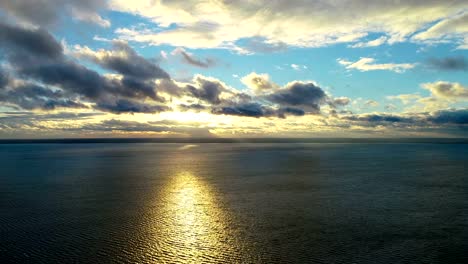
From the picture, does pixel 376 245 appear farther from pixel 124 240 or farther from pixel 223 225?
pixel 124 240

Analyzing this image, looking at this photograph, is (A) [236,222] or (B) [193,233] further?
(A) [236,222]

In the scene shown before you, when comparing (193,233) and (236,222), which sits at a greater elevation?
(236,222)

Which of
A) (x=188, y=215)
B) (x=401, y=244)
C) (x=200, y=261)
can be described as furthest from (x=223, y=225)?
(x=401, y=244)

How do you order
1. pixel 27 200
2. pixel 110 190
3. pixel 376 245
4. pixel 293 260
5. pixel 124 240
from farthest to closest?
1. pixel 110 190
2. pixel 27 200
3. pixel 124 240
4. pixel 376 245
5. pixel 293 260

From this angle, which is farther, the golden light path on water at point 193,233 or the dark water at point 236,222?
the dark water at point 236,222

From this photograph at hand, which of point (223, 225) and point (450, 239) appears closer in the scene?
point (450, 239)

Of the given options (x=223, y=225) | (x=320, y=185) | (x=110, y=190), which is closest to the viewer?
(x=223, y=225)

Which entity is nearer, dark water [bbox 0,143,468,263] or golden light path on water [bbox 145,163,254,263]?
golden light path on water [bbox 145,163,254,263]

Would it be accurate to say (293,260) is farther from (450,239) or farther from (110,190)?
(110,190)
